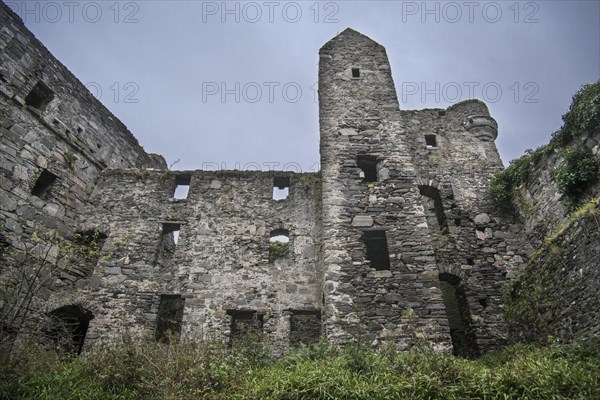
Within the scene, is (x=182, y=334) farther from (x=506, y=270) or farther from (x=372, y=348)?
(x=506, y=270)

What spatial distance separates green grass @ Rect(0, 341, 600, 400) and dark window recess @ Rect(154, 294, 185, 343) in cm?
295

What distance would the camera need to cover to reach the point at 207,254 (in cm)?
1138

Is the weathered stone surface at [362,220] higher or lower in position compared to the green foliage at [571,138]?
lower

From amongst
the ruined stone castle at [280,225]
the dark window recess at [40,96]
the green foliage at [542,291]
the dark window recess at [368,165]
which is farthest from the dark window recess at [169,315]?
the green foliage at [542,291]

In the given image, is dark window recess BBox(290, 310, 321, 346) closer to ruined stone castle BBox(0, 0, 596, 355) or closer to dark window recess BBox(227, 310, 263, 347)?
ruined stone castle BBox(0, 0, 596, 355)

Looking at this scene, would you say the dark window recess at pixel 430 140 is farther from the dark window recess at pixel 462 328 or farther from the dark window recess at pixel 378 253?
the dark window recess at pixel 378 253

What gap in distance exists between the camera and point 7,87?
10.8m

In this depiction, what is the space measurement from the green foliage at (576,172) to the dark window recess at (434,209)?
3402 mm

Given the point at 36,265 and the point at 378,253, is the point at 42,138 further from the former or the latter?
the point at 378,253

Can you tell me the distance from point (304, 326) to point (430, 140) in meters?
8.36

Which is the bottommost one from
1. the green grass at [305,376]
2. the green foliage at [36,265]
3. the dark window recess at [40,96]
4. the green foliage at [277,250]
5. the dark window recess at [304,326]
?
the green grass at [305,376]

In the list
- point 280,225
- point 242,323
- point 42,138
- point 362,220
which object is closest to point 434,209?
Answer: point 362,220

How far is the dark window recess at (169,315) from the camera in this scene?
10.7 m

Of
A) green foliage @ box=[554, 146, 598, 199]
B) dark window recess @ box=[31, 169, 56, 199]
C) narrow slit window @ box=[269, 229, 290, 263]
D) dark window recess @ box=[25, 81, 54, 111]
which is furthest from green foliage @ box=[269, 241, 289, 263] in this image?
dark window recess @ box=[25, 81, 54, 111]
